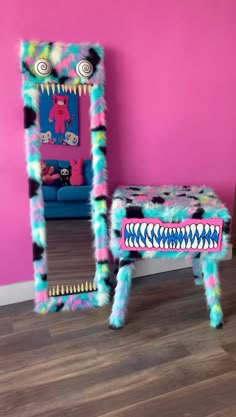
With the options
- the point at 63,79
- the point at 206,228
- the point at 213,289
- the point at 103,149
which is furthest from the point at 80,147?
the point at 213,289

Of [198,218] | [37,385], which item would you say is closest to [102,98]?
[198,218]

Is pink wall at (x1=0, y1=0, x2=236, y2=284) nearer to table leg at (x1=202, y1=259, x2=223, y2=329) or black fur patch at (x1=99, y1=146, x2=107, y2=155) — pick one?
black fur patch at (x1=99, y1=146, x2=107, y2=155)

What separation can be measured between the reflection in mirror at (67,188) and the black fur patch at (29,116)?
46 mm

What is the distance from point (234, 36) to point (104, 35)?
874 millimetres

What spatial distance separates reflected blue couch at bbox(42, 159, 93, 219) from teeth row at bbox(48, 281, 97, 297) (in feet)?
1.27

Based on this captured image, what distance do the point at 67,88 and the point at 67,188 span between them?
0.51 meters

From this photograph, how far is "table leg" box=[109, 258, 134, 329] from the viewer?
5.64ft

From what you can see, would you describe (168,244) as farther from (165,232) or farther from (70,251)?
(70,251)

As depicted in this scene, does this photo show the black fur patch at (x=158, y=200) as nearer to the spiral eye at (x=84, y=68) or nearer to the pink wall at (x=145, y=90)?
the pink wall at (x=145, y=90)

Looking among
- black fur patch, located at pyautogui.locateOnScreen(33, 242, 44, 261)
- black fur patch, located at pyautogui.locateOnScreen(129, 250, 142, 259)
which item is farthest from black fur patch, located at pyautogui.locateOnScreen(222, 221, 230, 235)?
black fur patch, located at pyautogui.locateOnScreen(33, 242, 44, 261)

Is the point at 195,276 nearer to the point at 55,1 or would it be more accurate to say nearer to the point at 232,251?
the point at 232,251

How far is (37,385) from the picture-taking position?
1.41 meters

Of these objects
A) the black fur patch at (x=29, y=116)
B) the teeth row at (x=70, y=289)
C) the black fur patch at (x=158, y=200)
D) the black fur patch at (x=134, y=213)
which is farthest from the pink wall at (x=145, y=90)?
the black fur patch at (x=134, y=213)

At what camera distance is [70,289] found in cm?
196
